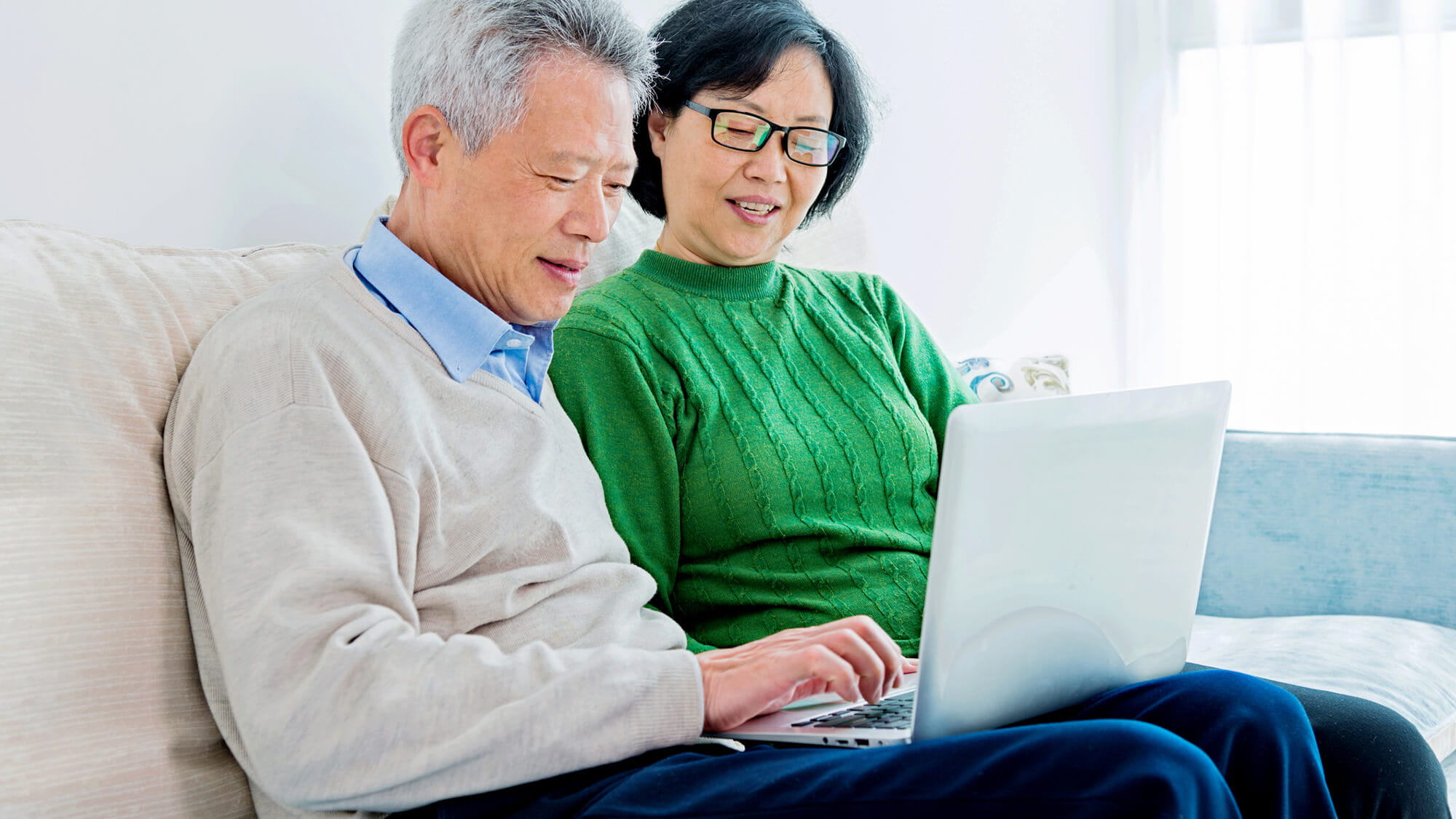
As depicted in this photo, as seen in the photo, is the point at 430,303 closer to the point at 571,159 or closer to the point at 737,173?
the point at 571,159

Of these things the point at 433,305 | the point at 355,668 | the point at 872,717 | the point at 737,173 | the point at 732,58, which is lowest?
the point at 872,717

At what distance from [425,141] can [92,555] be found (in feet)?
1.45

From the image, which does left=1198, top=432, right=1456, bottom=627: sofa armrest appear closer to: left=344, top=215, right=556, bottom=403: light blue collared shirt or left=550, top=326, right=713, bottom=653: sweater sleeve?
left=550, top=326, right=713, bottom=653: sweater sleeve

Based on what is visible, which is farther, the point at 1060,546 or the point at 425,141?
the point at 425,141

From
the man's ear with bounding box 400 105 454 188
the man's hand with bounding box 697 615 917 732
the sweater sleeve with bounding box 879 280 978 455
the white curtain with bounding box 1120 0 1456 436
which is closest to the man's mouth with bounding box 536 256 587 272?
the man's ear with bounding box 400 105 454 188

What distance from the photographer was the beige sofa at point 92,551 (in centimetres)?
83

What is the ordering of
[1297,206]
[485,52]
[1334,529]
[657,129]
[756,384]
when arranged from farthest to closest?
1. [1297,206]
2. [1334,529]
3. [657,129]
4. [756,384]
5. [485,52]

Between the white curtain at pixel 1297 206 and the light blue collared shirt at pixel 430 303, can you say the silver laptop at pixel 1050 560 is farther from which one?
the white curtain at pixel 1297 206

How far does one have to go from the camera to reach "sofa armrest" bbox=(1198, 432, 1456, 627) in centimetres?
Answer: 188

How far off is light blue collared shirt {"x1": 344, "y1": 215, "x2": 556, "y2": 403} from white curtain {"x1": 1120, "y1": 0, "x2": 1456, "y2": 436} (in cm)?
272

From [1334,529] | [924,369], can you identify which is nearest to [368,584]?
[924,369]

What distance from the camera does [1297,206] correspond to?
3.41m

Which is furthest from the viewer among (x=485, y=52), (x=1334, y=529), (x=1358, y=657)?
(x=1334, y=529)

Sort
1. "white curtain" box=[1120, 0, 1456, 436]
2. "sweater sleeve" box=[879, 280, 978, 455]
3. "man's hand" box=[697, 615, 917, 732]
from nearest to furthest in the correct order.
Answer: "man's hand" box=[697, 615, 917, 732]
"sweater sleeve" box=[879, 280, 978, 455]
"white curtain" box=[1120, 0, 1456, 436]
